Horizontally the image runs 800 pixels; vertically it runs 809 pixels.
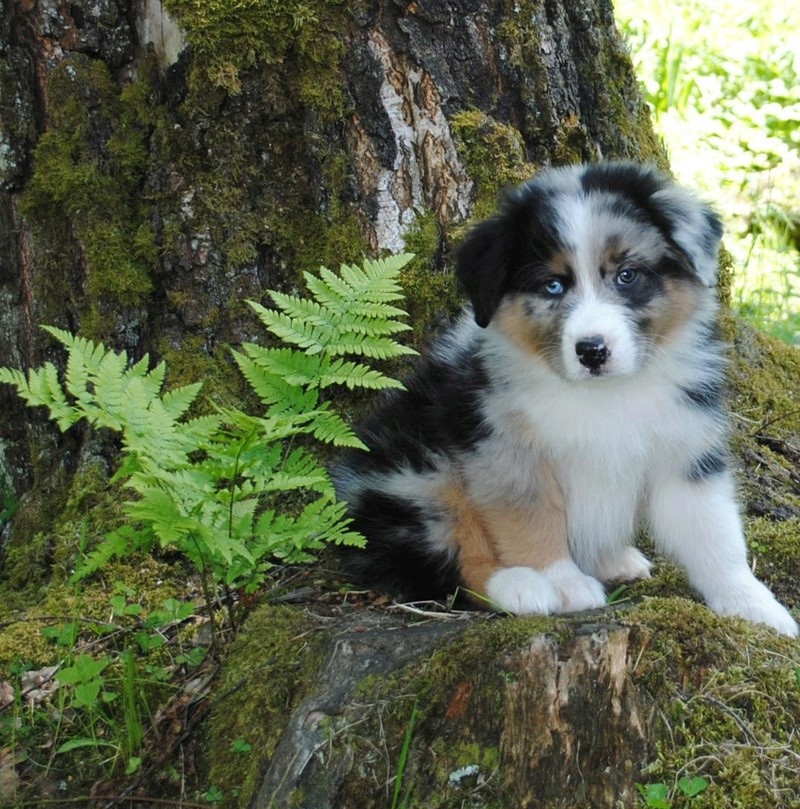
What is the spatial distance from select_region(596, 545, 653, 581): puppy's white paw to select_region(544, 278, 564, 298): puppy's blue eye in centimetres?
99

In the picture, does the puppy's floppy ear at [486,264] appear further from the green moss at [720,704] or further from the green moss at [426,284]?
the green moss at [720,704]

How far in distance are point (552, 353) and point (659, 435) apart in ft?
1.47

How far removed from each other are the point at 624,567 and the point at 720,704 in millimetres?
1209

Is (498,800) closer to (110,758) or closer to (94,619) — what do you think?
(110,758)

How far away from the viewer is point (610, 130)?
4.38m

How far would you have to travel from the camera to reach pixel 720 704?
2.60m

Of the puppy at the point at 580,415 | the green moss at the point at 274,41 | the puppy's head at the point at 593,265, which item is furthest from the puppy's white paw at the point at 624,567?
the green moss at the point at 274,41

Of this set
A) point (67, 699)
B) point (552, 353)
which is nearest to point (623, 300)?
point (552, 353)

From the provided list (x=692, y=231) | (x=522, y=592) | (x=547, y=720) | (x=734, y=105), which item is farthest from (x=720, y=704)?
(x=734, y=105)

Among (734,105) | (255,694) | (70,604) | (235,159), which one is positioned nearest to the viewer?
(255,694)

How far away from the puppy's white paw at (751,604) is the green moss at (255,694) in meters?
1.29

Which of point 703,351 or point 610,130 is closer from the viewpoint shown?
point 703,351

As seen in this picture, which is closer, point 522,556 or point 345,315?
point 345,315

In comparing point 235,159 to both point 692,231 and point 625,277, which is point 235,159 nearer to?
point 625,277
